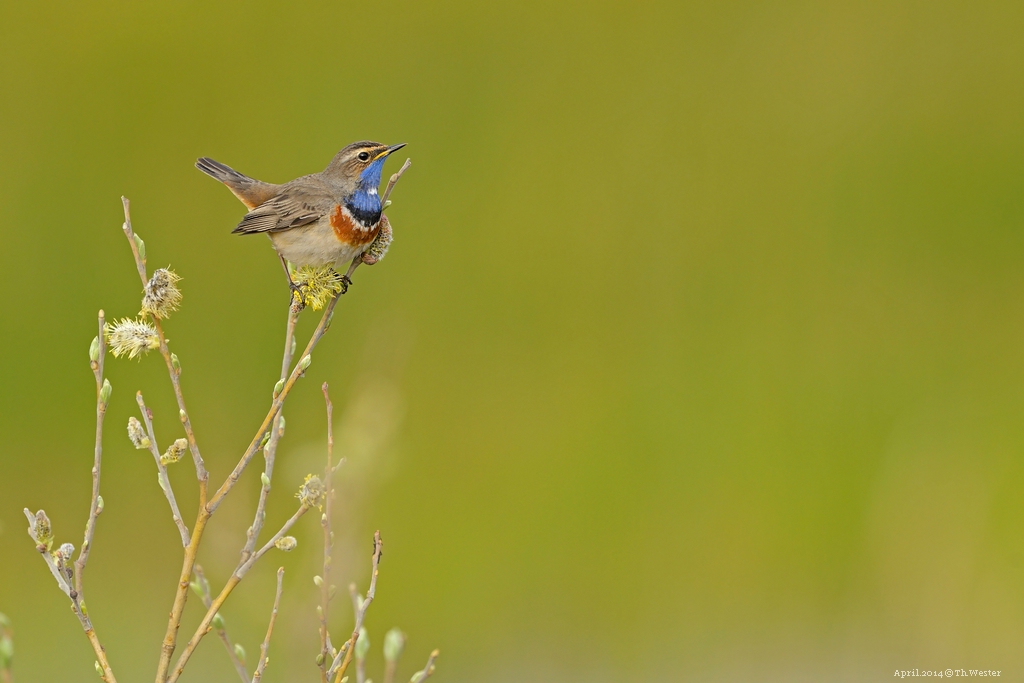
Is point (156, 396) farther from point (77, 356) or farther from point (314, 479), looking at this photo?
point (314, 479)

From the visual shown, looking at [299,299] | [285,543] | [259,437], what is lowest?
[285,543]

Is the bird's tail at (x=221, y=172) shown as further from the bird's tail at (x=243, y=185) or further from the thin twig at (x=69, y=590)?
the thin twig at (x=69, y=590)

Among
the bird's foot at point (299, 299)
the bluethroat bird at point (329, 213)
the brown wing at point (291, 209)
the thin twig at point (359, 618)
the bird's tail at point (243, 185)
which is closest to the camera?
the thin twig at point (359, 618)

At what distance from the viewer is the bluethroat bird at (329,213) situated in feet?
8.01

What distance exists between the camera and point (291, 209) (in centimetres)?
260

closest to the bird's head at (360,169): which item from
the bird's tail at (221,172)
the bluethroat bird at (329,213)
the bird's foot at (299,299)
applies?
the bluethroat bird at (329,213)

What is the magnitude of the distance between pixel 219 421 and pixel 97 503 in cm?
343

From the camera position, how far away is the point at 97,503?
135cm

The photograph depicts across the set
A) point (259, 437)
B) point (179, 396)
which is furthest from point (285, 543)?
point (179, 396)

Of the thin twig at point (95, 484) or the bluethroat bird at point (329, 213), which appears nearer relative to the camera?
the thin twig at point (95, 484)

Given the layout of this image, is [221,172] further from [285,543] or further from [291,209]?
[285,543]

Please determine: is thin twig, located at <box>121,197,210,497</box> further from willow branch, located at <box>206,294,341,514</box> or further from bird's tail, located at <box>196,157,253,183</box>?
bird's tail, located at <box>196,157,253,183</box>

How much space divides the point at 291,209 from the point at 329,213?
0.17 m

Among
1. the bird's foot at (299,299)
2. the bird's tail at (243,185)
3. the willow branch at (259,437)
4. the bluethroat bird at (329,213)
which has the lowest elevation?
the willow branch at (259,437)
